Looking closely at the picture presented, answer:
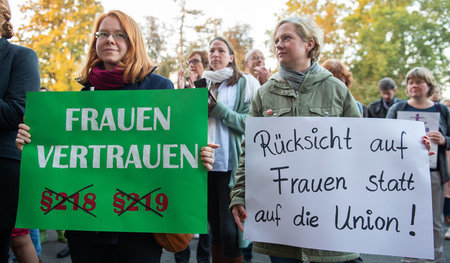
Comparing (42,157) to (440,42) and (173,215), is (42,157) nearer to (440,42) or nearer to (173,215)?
(173,215)

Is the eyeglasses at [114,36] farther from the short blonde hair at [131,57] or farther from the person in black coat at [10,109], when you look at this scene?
the person in black coat at [10,109]

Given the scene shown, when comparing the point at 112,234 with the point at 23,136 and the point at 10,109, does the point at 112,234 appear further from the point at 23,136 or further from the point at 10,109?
the point at 10,109

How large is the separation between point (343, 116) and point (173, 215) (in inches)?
39.1

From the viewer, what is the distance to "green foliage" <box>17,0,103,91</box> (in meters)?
11.1

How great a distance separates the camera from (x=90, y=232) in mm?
1739

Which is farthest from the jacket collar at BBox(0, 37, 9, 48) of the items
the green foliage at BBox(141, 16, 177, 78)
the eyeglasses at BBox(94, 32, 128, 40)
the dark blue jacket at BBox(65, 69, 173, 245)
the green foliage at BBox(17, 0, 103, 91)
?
the green foliage at BBox(141, 16, 177, 78)

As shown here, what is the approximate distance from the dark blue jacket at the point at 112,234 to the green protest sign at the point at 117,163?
7 centimetres

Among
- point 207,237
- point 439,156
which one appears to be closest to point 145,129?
point 207,237

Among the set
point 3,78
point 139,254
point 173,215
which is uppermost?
point 3,78

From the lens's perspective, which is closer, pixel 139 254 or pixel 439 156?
pixel 139 254

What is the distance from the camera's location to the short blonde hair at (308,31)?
2.01m

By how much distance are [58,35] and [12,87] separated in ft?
35.5

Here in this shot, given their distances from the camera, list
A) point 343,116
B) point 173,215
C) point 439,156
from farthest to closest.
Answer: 1. point 439,156
2. point 343,116
3. point 173,215

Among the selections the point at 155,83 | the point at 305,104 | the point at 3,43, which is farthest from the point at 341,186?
the point at 3,43
